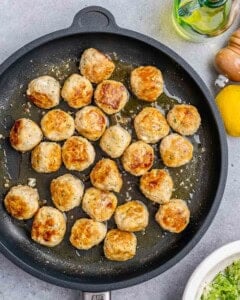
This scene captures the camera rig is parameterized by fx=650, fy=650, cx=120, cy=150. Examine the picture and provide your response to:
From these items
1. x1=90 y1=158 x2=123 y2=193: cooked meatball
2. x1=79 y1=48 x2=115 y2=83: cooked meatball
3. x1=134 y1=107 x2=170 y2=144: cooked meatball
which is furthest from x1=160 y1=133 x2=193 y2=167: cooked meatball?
x1=79 y1=48 x2=115 y2=83: cooked meatball

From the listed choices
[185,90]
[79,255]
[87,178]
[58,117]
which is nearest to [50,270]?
[79,255]

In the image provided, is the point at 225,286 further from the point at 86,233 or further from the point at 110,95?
the point at 110,95

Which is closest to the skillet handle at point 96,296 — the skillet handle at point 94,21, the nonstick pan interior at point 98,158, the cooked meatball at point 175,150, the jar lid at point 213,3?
the nonstick pan interior at point 98,158

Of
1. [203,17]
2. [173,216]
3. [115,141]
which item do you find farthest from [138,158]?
[203,17]

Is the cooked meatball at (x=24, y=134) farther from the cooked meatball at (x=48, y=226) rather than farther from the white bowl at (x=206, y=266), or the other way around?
the white bowl at (x=206, y=266)

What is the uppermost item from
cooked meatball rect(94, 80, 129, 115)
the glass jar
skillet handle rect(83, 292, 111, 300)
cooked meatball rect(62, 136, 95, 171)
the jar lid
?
the jar lid

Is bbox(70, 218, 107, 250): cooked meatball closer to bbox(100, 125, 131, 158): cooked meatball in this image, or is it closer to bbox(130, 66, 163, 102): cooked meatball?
bbox(100, 125, 131, 158): cooked meatball
